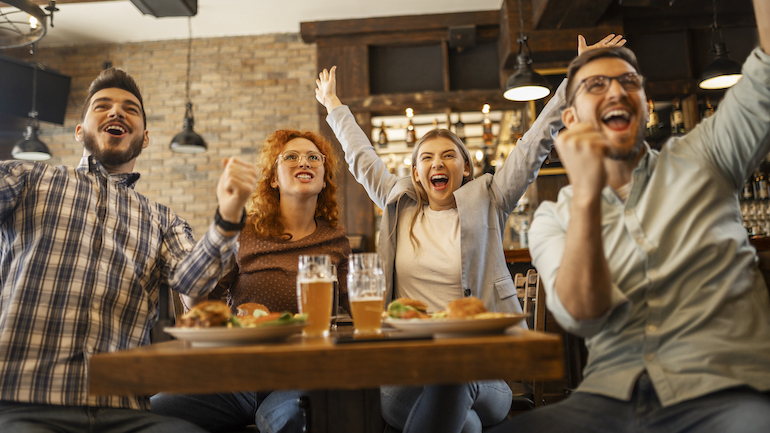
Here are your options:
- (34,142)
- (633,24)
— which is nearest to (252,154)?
(34,142)

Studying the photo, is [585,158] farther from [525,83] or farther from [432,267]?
[525,83]

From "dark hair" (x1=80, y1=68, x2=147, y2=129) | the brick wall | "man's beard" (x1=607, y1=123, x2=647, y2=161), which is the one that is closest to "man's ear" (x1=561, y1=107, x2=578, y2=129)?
"man's beard" (x1=607, y1=123, x2=647, y2=161)

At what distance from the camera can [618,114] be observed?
128cm

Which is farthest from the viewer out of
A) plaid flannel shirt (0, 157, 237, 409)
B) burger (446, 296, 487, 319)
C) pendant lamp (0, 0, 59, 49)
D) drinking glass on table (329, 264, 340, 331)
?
pendant lamp (0, 0, 59, 49)

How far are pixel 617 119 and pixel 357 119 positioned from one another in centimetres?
478

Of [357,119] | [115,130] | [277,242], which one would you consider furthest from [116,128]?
[357,119]

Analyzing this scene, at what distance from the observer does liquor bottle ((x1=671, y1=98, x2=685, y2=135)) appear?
18.1ft

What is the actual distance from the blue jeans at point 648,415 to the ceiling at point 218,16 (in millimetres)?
5372

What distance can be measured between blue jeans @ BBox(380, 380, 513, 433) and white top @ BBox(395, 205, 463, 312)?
0.44m

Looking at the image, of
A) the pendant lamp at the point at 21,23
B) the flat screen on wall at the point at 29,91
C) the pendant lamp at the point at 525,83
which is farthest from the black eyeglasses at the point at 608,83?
the flat screen on wall at the point at 29,91

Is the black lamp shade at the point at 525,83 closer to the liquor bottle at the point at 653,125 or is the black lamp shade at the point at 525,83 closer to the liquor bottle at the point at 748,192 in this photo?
the liquor bottle at the point at 653,125

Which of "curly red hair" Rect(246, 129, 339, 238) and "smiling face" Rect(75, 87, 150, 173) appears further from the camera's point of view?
"curly red hair" Rect(246, 129, 339, 238)

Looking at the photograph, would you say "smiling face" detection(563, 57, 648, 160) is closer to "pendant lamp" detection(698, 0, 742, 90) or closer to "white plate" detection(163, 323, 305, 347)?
"white plate" detection(163, 323, 305, 347)

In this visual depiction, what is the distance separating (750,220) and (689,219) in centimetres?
508
